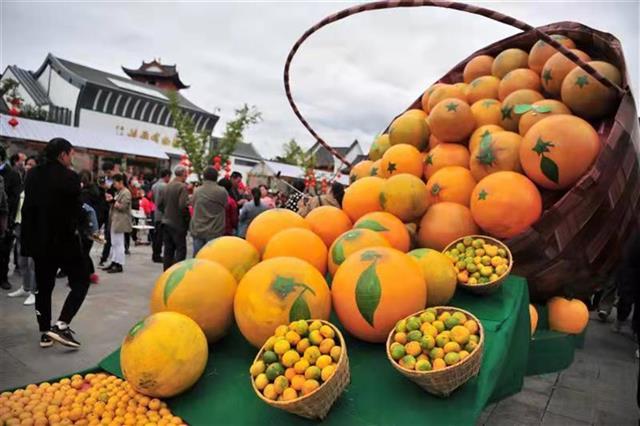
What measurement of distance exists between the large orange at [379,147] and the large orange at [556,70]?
1551 mm

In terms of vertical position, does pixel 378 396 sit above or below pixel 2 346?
above

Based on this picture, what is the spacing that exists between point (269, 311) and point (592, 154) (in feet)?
8.24

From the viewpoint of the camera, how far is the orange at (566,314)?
380cm

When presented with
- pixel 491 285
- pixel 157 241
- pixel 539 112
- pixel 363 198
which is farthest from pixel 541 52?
pixel 157 241

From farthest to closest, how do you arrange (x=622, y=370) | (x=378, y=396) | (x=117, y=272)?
1. (x=117, y=272)
2. (x=622, y=370)
3. (x=378, y=396)

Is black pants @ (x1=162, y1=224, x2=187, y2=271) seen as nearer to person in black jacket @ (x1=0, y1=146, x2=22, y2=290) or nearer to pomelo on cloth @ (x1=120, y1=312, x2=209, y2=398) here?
person in black jacket @ (x1=0, y1=146, x2=22, y2=290)

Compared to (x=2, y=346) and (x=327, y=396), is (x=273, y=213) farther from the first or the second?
(x=2, y=346)

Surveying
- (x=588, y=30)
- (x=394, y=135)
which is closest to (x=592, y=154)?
(x=588, y=30)

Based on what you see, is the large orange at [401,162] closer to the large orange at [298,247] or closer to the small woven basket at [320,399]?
the large orange at [298,247]

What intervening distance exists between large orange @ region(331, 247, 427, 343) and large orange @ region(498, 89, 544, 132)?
1.99 meters

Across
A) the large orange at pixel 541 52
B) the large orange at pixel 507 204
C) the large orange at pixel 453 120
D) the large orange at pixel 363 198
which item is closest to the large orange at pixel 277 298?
the large orange at pixel 363 198

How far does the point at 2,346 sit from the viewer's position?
379 centimetres

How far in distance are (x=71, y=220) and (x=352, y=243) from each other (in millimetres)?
2406

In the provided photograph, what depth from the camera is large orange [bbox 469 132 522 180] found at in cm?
345
